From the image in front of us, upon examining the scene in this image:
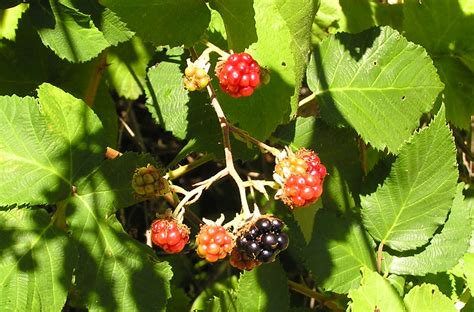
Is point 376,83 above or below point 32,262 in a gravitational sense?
above

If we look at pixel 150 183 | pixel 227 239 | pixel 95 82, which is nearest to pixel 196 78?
pixel 150 183

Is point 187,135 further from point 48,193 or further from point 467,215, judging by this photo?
point 467,215

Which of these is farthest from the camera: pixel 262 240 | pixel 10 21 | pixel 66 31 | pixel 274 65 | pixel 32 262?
pixel 10 21

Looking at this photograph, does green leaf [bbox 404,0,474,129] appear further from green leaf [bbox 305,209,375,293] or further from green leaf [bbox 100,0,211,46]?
green leaf [bbox 100,0,211,46]

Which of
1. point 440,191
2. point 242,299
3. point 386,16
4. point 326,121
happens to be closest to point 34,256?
point 242,299

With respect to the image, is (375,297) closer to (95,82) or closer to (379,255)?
(379,255)

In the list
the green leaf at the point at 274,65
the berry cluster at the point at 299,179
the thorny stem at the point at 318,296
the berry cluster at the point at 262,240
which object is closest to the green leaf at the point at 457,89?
the green leaf at the point at 274,65

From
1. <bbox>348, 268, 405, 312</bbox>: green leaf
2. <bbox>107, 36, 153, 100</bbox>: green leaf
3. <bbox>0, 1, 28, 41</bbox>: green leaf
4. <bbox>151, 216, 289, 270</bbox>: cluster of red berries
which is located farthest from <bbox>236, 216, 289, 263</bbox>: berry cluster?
<bbox>0, 1, 28, 41</bbox>: green leaf
